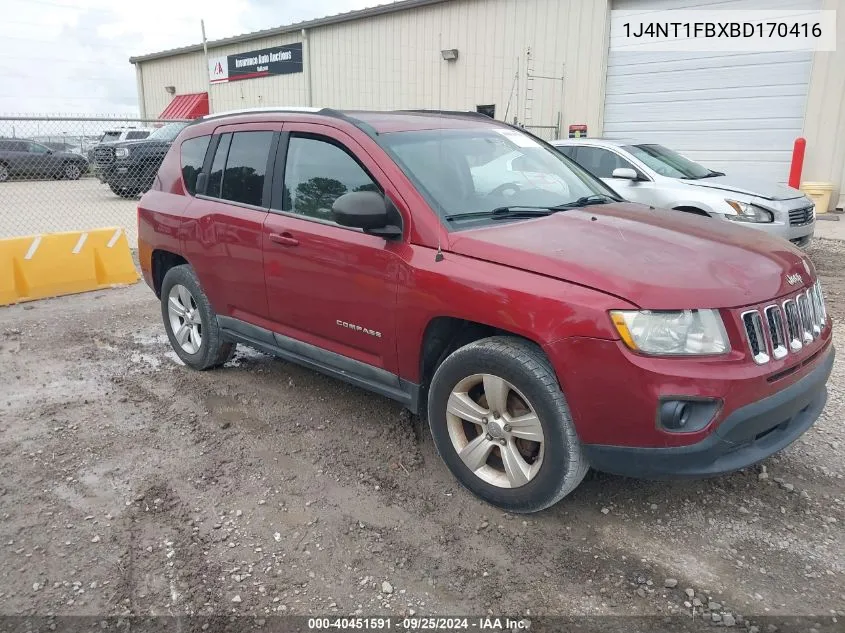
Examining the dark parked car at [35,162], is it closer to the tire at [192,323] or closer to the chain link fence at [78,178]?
the chain link fence at [78,178]

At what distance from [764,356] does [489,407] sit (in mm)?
1159

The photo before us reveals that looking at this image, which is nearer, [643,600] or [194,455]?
[643,600]

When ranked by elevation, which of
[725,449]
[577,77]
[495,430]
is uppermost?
[577,77]

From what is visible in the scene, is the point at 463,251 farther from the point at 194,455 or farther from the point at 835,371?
the point at 835,371

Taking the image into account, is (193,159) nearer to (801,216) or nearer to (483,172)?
(483,172)

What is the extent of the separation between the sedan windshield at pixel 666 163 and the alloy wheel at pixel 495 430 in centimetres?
627

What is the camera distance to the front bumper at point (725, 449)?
8.41 ft

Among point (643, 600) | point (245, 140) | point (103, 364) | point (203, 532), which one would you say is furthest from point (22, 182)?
point (643, 600)

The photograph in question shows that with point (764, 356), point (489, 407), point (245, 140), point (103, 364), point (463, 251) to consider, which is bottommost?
point (103, 364)

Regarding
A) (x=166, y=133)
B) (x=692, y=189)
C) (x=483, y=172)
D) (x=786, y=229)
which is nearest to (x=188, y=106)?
(x=166, y=133)

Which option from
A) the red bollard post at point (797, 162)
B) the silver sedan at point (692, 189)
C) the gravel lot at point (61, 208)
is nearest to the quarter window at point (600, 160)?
the silver sedan at point (692, 189)

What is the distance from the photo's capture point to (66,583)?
8.73 ft

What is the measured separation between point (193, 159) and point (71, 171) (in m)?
15.6

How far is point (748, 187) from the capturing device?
8008 millimetres
